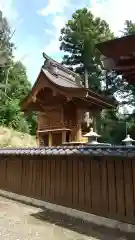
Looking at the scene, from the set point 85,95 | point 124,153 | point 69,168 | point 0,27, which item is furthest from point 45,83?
point 0,27

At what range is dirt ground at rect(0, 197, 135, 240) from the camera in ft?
17.2

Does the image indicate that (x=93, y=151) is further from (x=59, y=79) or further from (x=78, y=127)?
(x=59, y=79)

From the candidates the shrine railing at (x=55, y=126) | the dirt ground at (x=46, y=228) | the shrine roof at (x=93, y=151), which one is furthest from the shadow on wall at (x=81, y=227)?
the shrine railing at (x=55, y=126)

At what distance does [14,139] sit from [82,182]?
48.0 feet

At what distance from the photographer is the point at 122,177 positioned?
5.93 m

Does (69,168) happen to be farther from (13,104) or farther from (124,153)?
(13,104)

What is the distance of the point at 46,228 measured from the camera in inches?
229

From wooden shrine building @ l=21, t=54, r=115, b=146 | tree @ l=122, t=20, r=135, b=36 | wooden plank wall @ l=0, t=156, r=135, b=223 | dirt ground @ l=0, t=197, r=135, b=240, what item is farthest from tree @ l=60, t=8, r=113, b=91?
dirt ground @ l=0, t=197, r=135, b=240

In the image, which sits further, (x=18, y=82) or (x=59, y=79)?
(x=18, y=82)

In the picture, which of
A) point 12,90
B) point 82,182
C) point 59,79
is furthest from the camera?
point 12,90

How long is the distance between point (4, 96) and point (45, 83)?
1360 cm

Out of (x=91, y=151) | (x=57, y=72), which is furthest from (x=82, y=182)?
(x=57, y=72)

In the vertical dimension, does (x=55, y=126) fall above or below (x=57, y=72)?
below

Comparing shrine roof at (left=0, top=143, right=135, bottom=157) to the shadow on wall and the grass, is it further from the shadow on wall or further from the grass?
the grass
